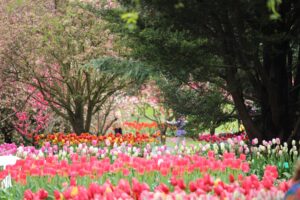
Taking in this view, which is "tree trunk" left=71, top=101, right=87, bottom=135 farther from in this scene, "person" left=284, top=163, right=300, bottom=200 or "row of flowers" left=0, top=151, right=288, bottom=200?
"person" left=284, top=163, right=300, bottom=200

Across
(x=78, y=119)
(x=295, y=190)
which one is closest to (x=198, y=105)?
(x=78, y=119)

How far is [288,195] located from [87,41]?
31.7ft

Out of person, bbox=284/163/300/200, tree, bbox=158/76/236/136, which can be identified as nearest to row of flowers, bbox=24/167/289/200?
person, bbox=284/163/300/200

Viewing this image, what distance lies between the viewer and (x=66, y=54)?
1170 centimetres

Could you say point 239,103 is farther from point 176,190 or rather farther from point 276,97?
point 176,190

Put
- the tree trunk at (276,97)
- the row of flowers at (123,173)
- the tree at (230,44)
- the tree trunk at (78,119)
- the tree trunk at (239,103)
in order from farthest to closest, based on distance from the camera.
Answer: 1. the tree trunk at (78,119)
2. the tree trunk at (276,97)
3. the tree trunk at (239,103)
4. the tree at (230,44)
5. the row of flowers at (123,173)

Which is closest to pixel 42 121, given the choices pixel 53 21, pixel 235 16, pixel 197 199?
pixel 53 21

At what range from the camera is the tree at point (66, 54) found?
37.9ft

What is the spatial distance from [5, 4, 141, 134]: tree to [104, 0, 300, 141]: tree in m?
3.12

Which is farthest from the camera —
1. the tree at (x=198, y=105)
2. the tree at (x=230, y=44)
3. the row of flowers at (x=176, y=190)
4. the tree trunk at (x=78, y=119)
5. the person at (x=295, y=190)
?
the tree trunk at (x=78, y=119)

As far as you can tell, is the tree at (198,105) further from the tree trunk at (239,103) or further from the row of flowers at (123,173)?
the row of flowers at (123,173)

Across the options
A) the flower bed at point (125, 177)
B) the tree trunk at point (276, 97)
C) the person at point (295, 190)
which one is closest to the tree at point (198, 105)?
the tree trunk at point (276, 97)

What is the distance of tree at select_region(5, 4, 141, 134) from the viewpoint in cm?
1156

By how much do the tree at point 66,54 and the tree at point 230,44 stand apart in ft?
10.3
